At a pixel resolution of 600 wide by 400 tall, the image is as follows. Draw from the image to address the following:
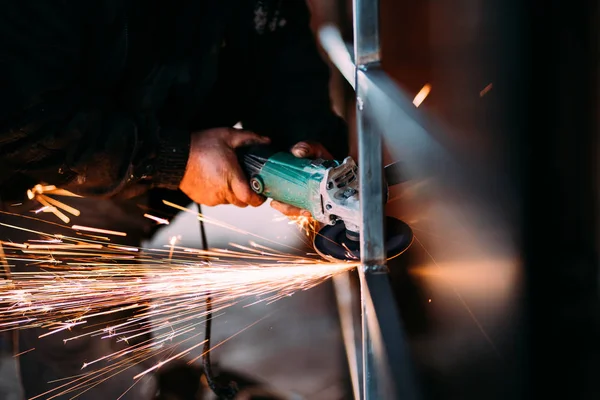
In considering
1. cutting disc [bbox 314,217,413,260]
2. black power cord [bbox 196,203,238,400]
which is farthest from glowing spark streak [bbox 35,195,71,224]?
cutting disc [bbox 314,217,413,260]

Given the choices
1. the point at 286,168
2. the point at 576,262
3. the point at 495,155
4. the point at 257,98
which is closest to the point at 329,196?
the point at 286,168

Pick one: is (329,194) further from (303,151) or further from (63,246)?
(63,246)

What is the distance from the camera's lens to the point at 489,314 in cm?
108

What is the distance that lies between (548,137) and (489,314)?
1.20 feet

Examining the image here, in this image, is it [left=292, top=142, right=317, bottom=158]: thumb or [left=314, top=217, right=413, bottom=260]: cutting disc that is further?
[left=292, top=142, right=317, bottom=158]: thumb

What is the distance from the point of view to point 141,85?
1295 mm

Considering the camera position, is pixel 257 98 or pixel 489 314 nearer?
pixel 489 314

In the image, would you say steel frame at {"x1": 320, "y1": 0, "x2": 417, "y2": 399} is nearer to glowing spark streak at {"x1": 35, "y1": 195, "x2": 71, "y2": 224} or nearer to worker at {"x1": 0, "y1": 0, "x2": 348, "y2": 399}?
worker at {"x1": 0, "y1": 0, "x2": 348, "y2": 399}

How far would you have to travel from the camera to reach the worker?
1087mm

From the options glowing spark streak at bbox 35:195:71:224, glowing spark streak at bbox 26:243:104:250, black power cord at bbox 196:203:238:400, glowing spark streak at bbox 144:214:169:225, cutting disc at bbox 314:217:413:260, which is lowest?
black power cord at bbox 196:203:238:400

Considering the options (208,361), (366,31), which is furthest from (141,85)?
(208,361)

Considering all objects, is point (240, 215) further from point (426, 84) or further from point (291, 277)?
point (426, 84)

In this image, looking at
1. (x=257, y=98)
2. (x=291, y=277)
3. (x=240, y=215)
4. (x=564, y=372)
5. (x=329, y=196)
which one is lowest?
(x=564, y=372)

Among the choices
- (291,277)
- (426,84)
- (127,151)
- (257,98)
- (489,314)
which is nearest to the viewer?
(489,314)
